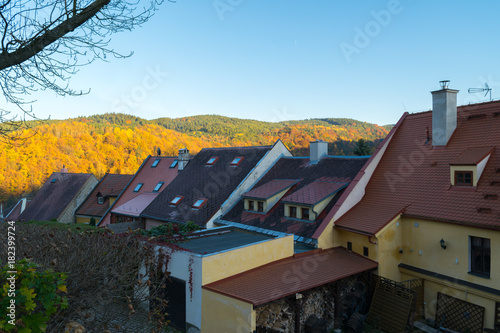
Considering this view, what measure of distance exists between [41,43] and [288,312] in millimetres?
10603

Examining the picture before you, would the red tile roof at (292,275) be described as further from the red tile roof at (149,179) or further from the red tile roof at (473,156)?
the red tile roof at (149,179)

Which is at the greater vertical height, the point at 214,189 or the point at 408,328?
the point at 214,189

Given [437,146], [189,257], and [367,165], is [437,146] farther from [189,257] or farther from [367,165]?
[189,257]

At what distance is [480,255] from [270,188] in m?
10.1

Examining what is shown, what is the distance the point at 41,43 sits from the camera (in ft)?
18.0

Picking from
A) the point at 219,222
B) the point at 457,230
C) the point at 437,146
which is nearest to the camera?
the point at 457,230

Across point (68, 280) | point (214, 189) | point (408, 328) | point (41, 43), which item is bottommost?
point (408, 328)

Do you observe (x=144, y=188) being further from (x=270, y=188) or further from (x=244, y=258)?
(x=244, y=258)

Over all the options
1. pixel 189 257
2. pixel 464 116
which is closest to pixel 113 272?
pixel 189 257

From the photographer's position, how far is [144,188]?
30.0 m

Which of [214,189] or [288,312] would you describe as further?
[214,189]

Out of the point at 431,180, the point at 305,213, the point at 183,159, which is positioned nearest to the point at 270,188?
the point at 305,213

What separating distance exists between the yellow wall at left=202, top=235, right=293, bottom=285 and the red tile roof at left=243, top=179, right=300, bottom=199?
4.82m

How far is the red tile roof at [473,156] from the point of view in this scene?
13.8m
